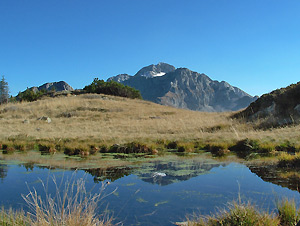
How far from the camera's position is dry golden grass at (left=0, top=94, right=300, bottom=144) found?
63.3 ft

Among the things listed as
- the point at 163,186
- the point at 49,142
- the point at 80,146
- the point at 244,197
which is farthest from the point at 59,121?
the point at 244,197

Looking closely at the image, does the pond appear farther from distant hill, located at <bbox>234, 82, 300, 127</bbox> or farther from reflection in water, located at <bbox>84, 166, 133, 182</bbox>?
distant hill, located at <bbox>234, 82, 300, 127</bbox>

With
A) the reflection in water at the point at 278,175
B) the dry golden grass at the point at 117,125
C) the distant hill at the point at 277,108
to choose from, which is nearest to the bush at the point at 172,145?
the dry golden grass at the point at 117,125

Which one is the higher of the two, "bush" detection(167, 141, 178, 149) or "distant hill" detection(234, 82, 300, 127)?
"distant hill" detection(234, 82, 300, 127)

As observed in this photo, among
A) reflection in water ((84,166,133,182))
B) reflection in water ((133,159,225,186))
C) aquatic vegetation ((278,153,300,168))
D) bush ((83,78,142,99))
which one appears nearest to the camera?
reflection in water ((133,159,225,186))

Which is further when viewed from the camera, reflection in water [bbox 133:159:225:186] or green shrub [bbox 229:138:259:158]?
green shrub [bbox 229:138:259:158]

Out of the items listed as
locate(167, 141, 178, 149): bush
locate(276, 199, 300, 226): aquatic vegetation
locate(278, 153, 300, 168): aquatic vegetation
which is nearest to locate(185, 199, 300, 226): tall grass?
locate(276, 199, 300, 226): aquatic vegetation

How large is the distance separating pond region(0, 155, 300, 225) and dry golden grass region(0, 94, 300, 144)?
6997 millimetres

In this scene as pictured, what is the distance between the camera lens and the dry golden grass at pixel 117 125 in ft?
63.3

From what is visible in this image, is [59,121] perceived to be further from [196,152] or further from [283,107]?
[283,107]

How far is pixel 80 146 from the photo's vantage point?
1611 centimetres

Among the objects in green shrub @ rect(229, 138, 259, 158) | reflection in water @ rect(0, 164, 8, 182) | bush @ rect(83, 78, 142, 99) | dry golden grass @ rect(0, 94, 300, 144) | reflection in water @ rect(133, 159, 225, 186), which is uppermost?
bush @ rect(83, 78, 142, 99)

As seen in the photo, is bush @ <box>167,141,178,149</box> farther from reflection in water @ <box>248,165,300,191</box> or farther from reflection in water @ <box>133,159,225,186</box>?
reflection in water @ <box>248,165,300,191</box>

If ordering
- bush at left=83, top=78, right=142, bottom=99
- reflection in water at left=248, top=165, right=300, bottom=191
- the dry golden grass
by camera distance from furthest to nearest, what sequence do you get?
bush at left=83, top=78, right=142, bottom=99 → the dry golden grass → reflection in water at left=248, top=165, right=300, bottom=191
